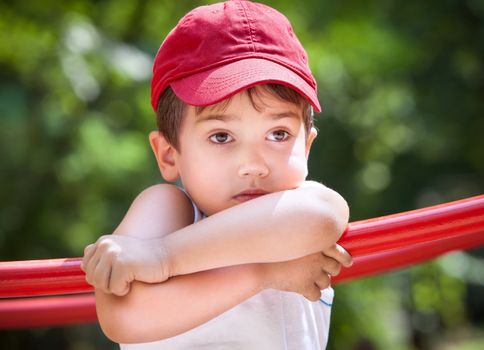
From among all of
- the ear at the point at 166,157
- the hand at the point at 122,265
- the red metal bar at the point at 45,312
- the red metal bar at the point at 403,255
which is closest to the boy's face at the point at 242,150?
the ear at the point at 166,157

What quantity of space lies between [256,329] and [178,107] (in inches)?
16.8

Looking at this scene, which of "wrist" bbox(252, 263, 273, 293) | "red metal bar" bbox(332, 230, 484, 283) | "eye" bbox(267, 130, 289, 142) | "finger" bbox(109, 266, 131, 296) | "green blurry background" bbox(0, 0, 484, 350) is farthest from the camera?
"green blurry background" bbox(0, 0, 484, 350)

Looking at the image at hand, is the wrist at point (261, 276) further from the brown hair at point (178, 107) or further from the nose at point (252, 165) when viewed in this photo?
the brown hair at point (178, 107)

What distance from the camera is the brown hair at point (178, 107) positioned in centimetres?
151

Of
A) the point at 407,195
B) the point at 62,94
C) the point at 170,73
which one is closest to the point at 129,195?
the point at 62,94

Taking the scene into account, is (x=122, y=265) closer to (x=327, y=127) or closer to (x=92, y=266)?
(x=92, y=266)

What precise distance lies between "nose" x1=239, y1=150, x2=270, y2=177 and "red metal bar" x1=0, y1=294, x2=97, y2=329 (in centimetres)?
87

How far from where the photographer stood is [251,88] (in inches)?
59.2

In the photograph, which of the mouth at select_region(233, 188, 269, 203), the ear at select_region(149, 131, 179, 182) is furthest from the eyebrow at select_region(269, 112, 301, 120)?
the ear at select_region(149, 131, 179, 182)

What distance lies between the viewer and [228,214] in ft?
4.57

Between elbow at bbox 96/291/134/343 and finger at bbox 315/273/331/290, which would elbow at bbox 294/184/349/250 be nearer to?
finger at bbox 315/273/331/290

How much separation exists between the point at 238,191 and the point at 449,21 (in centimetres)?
408

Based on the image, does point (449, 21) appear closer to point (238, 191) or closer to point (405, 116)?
point (405, 116)

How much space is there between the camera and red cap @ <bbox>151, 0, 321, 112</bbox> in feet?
4.87
